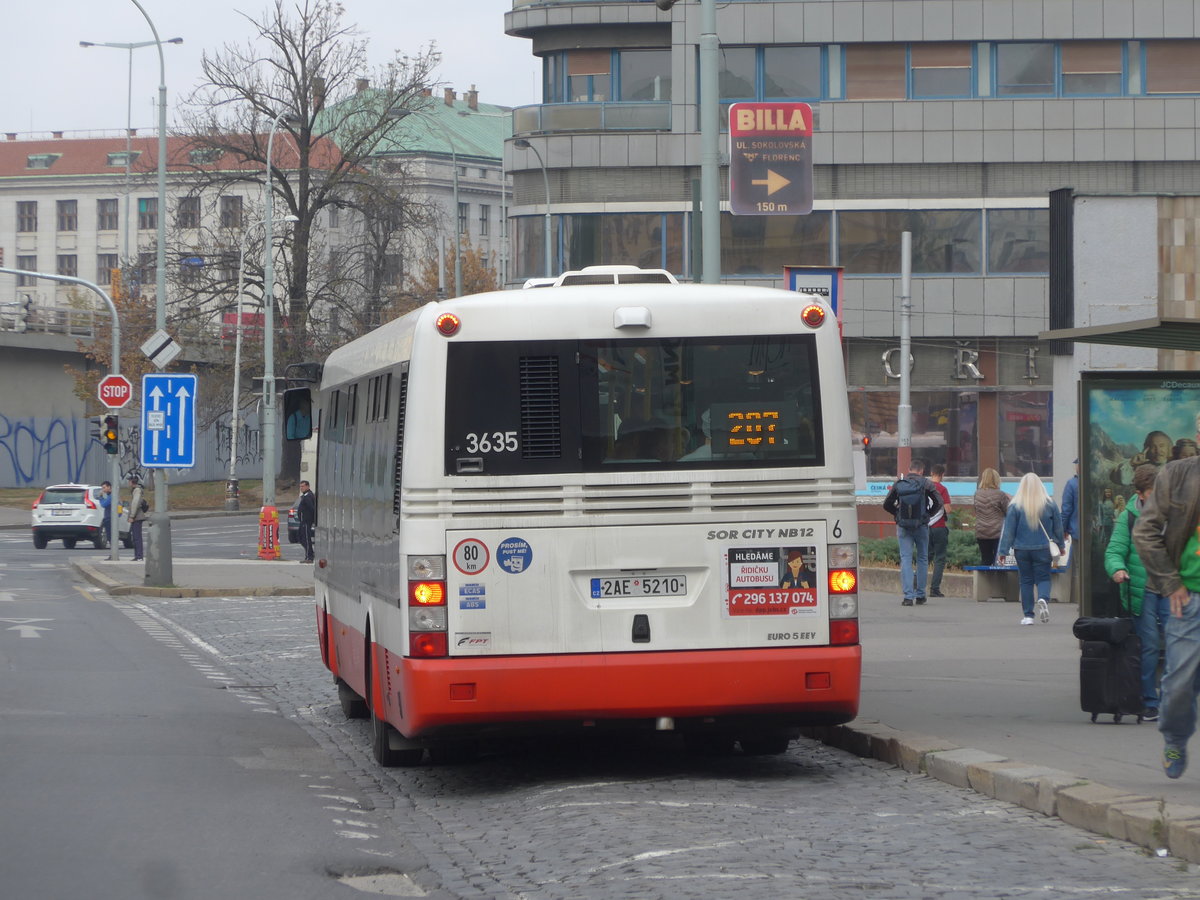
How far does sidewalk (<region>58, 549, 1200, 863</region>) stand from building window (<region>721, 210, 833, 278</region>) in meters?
24.9

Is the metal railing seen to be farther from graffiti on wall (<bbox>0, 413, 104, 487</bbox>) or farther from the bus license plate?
the bus license plate


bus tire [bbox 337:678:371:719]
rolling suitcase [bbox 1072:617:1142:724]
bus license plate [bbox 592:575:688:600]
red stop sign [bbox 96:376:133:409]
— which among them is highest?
red stop sign [bbox 96:376:133:409]

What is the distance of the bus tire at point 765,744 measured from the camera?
1087cm

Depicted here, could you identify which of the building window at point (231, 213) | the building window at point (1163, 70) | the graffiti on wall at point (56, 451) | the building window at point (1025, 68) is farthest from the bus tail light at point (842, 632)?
the graffiti on wall at point (56, 451)

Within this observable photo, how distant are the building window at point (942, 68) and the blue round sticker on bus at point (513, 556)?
123ft

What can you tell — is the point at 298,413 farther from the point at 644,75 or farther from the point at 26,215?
the point at 26,215

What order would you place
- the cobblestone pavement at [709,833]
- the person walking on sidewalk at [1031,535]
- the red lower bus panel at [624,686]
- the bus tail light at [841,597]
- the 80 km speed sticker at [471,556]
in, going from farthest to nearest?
the person walking on sidewalk at [1031,535] → the bus tail light at [841,597] → the 80 km speed sticker at [471,556] → the red lower bus panel at [624,686] → the cobblestone pavement at [709,833]

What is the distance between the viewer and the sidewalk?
8180mm

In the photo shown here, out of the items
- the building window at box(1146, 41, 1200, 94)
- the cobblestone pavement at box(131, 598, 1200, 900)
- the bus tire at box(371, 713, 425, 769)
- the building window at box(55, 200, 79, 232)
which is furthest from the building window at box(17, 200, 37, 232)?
the bus tire at box(371, 713, 425, 769)

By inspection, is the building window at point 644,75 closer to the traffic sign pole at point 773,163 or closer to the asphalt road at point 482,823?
the traffic sign pole at point 773,163

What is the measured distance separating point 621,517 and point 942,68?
37542mm

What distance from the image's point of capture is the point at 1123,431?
1221 centimetres

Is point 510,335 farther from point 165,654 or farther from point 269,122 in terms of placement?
point 269,122

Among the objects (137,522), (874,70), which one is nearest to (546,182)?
(874,70)
